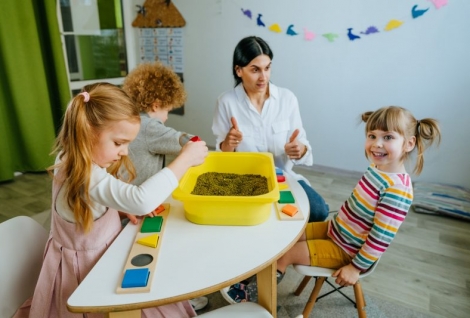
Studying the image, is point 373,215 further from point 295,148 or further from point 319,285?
point 295,148

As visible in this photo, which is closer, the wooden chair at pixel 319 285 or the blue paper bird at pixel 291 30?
the wooden chair at pixel 319 285

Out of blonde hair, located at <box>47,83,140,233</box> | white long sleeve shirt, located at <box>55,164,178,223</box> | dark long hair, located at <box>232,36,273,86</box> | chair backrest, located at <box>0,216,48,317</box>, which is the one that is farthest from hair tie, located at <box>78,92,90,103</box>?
dark long hair, located at <box>232,36,273,86</box>

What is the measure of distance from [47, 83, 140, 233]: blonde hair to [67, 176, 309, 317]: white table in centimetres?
15

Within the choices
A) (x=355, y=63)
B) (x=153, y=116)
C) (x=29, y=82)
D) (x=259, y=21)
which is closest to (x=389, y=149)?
(x=153, y=116)

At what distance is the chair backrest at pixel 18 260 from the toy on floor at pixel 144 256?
367 millimetres

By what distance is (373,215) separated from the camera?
→ 1.13 metres

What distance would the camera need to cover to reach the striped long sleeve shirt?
1060 mm

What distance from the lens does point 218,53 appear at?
3254mm

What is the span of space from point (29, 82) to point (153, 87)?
196cm

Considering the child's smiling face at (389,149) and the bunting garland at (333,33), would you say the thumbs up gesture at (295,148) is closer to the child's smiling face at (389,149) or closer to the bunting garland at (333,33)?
the child's smiling face at (389,149)

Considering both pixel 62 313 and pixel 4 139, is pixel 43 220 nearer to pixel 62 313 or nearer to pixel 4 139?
pixel 4 139

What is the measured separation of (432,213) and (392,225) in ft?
5.04

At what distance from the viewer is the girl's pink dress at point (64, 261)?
36.3 inches

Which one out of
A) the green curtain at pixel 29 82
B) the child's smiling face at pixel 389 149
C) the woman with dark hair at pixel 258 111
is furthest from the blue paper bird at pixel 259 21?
the child's smiling face at pixel 389 149
